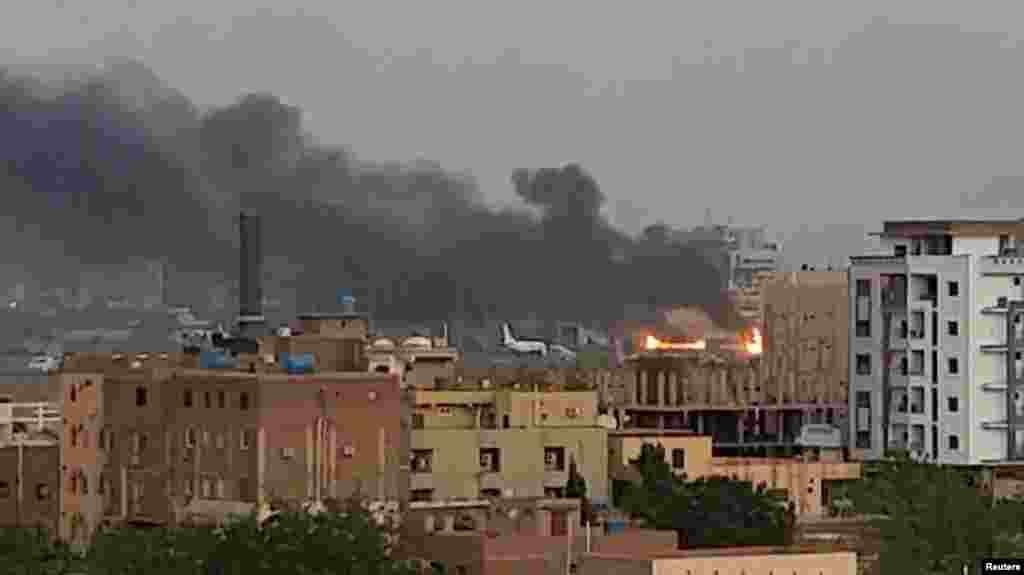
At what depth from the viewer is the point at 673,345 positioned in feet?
225

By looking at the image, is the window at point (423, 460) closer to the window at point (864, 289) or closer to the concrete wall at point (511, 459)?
the concrete wall at point (511, 459)

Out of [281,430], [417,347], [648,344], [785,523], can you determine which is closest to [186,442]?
[281,430]

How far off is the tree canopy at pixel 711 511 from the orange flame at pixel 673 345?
701 inches

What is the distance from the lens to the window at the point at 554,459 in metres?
51.1

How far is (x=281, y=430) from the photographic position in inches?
1806

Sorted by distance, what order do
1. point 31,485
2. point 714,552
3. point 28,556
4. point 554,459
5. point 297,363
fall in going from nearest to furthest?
point 714,552
point 28,556
point 297,363
point 31,485
point 554,459

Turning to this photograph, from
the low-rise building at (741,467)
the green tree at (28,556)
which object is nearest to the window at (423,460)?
the low-rise building at (741,467)

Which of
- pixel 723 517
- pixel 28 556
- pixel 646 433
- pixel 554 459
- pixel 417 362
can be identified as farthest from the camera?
pixel 417 362

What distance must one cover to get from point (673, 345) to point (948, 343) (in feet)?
34.7

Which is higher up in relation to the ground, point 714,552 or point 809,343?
point 809,343

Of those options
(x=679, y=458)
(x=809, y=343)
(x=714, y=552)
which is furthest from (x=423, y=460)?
(x=809, y=343)

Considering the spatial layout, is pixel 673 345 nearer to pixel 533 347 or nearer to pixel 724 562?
pixel 533 347

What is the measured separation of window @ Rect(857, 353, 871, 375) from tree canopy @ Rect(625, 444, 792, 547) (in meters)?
10.1

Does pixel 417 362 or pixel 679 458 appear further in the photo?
pixel 417 362
